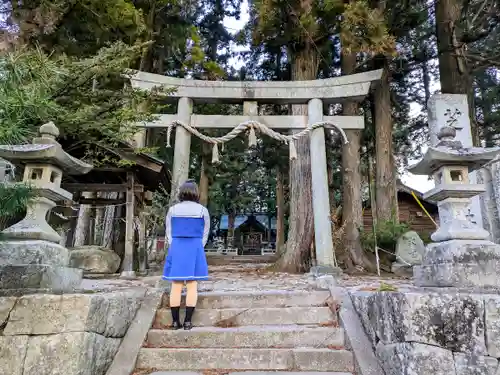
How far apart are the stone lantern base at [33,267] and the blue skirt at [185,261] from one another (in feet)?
3.02

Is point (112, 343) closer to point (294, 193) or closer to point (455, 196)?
point (455, 196)

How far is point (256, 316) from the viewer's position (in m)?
3.55

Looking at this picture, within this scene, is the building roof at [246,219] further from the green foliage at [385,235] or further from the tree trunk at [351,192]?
the green foliage at [385,235]

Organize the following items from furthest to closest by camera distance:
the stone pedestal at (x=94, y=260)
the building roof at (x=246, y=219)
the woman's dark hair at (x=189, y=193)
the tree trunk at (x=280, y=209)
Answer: the building roof at (x=246, y=219) < the tree trunk at (x=280, y=209) < the stone pedestal at (x=94, y=260) < the woman's dark hair at (x=189, y=193)

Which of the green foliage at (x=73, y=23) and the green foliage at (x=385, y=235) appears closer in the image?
the green foliage at (x=73, y=23)

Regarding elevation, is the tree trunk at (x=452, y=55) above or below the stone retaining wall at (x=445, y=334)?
above

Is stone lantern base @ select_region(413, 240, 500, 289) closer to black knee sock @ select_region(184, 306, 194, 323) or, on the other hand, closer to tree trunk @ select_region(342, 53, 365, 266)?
black knee sock @ select_region(184, 306, 194, 323)

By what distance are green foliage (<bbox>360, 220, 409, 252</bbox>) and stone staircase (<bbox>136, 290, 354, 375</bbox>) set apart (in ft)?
17.5

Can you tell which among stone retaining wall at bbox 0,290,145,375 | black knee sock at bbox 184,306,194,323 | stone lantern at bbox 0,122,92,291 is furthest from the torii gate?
stone retaining wall at bbox 0,290,145,375

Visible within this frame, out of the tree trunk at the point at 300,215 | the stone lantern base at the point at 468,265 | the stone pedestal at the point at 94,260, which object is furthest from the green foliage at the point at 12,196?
the tree trunk at the point at 300,215

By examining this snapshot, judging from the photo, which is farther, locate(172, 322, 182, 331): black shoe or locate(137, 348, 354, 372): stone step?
locate(172, 322, 182, 331): black shoe

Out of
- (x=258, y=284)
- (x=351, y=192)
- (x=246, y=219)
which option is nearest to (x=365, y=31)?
(x=351, y=192)

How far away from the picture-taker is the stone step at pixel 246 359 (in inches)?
114

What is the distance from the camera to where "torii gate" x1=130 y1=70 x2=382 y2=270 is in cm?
661
